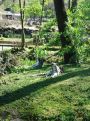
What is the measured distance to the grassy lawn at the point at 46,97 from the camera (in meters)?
10.7

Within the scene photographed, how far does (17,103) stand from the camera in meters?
11.6

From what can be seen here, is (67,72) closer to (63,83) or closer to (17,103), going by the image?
(63,83)

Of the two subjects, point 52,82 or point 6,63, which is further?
point 6,63

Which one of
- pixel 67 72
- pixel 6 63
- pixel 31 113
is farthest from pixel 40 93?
pixel 6 63

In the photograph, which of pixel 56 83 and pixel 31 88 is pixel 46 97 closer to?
pixel 31 88

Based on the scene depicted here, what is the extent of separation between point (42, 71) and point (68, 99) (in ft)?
14.7

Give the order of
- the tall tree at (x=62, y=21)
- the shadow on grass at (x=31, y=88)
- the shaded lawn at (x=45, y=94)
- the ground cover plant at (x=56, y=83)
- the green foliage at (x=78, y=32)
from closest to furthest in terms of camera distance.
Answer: the ground cover plant at (x=56, y=83)
the shaded lawn at (x=45, y=94)
the shadow on grass at (x=31, y=88)
the green foliage at (x=78, y=32)
the tall tree at (x=62, y=21)

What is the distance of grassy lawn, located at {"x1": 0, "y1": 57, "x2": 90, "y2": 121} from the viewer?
1073 cm

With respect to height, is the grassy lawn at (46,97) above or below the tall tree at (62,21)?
below

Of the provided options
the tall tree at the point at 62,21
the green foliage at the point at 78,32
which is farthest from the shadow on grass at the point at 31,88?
the tall tree at the point at 62,21

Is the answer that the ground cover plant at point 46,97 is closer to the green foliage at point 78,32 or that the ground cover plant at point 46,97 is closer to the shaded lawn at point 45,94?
the shaded lawn at point 45,94

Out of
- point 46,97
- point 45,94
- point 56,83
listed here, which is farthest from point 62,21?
point 46,97

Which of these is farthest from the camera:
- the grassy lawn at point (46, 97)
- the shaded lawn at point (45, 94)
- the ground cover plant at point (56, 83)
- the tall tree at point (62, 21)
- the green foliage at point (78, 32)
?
the tall tree at point (62, 21)

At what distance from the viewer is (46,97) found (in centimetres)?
1197
